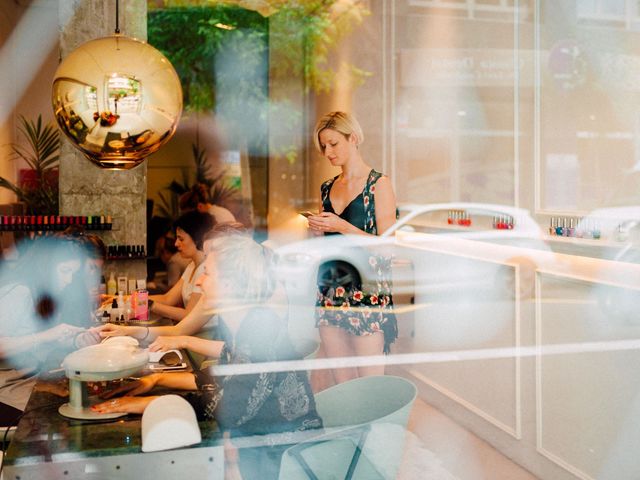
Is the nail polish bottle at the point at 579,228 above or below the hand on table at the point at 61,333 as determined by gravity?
above

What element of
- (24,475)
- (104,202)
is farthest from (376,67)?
(24,475)

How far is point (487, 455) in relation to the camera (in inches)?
139

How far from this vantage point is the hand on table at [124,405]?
1.81m

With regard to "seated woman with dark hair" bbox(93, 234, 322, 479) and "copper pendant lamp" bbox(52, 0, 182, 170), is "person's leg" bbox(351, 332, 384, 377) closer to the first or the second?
"seated woman with dark hair" bbox(93, 234, 322, 479)

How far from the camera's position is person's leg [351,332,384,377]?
329 centimetres

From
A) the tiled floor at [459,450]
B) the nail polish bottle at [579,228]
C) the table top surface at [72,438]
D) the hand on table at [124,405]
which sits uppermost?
the nail polish bottle at [579,228]

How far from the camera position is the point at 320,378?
2.75m

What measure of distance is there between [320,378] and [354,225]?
0.80 metres

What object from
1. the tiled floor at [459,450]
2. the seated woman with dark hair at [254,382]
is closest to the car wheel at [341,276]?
the tiled floor at [459,450]

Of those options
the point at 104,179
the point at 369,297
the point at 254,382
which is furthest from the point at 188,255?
the point at 254,382

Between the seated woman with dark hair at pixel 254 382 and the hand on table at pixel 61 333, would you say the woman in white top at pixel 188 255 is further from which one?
the seated woman with dark hair at pixel 254 382

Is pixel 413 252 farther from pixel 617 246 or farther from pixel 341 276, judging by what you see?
pixel 617 246

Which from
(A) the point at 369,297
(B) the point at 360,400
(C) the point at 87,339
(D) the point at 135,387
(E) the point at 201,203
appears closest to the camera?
(D) the point at 135,387

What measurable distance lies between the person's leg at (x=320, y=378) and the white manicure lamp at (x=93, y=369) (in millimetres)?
655
